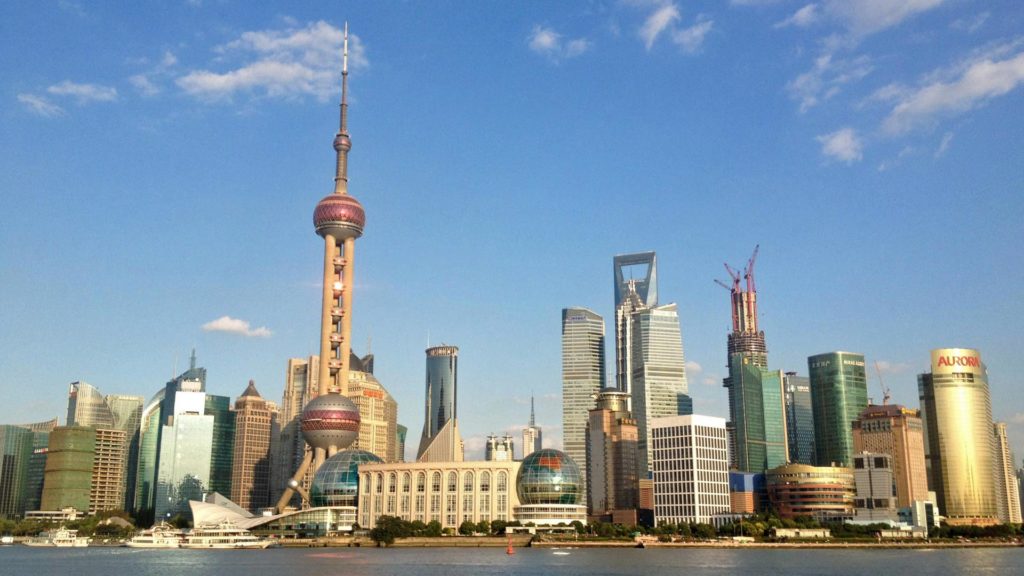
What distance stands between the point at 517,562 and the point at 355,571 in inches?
1243

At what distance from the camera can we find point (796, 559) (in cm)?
17838

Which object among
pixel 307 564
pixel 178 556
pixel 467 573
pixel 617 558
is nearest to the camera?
pixel 467 573

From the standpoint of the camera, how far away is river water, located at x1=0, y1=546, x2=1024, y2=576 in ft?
481

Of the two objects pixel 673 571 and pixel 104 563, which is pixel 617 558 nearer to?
pixel 673 571

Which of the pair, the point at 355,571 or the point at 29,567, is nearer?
the point at 355,571

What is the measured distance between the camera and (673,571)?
146 meters

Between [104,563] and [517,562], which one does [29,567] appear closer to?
[104,563]

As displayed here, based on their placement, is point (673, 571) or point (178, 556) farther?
point (178, 556)

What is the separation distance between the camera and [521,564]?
534 ft

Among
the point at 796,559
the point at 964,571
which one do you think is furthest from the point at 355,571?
the point at 964,571

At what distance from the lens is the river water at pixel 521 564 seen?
481 feet

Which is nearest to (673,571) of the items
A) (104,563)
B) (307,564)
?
(307,564)

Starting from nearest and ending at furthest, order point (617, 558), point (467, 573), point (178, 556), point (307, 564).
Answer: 1. point (467, 573)
2. point (307, 564)
3. point (617, 558)
4. point (178, 556)

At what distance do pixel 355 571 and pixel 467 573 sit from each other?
16.9 metres
